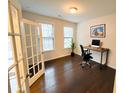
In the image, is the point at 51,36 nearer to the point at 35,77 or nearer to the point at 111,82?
the point at 35,77

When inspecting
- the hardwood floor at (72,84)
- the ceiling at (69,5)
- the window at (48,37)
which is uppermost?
the ceiling at (69,5)

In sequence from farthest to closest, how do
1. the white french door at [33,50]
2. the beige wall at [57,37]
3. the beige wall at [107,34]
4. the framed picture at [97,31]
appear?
the beige wall at [57,37], the framed picture at [97,31], the beige wall at [107,34], the white french door at [33,50]

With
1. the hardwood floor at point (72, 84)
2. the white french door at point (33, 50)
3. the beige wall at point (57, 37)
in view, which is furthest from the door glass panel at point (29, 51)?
the beige wall at point (57, 37)

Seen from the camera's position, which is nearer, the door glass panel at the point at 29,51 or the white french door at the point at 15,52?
the white french door at the point at 15,52

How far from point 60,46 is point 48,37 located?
42.3 inches

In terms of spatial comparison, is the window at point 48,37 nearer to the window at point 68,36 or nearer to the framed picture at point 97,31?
the window at point 68,36

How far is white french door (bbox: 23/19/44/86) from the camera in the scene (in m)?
2.57

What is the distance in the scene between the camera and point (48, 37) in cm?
485

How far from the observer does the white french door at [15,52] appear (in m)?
0.89

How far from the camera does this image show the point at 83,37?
5703mm

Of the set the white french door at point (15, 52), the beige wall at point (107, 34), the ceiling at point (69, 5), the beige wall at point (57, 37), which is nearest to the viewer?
the white french door at point (15, 52)

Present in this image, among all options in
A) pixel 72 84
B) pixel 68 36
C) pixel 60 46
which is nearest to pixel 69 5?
pixel 72 84

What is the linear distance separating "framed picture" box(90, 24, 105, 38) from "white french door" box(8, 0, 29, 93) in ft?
13.5

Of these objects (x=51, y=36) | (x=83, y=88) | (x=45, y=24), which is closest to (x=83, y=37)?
(x=51, y=36)
